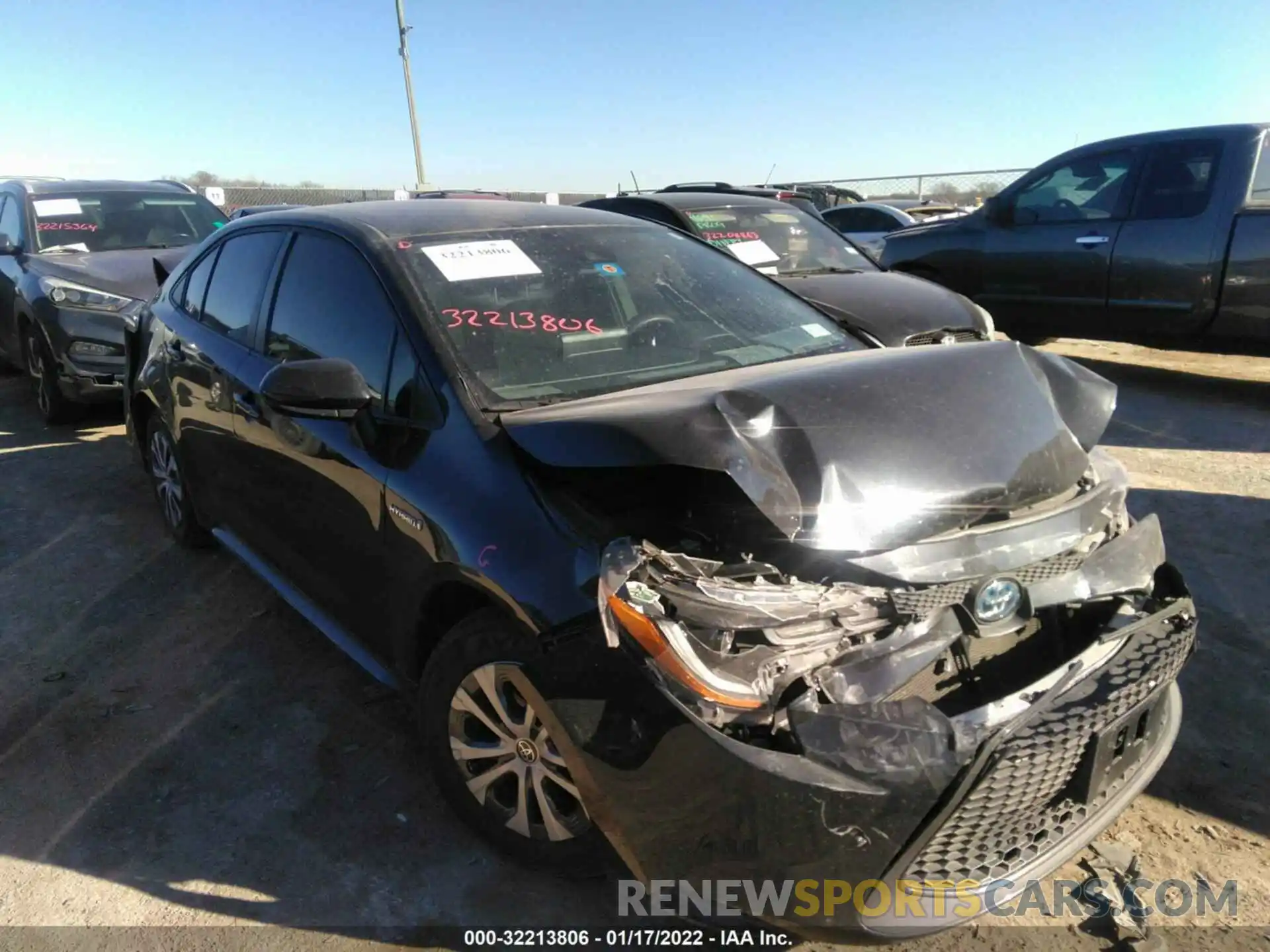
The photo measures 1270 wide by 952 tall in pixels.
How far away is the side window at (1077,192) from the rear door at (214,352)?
6536 mm

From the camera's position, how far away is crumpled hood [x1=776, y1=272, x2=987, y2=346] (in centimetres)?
568

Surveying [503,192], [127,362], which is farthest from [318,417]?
[503,192]

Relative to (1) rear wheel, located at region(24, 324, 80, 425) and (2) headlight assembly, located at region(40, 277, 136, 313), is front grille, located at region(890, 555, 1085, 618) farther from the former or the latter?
(1) rear wheel, located at region(24, 324, 80, 425)

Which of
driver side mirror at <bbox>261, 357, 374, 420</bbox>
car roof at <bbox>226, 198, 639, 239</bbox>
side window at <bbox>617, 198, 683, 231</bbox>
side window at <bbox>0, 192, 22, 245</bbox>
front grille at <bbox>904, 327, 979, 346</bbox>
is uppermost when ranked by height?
car roof at <bbox>226, 198, 639, 239</bbox>

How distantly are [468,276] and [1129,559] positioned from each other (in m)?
2.05

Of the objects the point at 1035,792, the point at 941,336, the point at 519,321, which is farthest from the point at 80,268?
the point at 1035,792

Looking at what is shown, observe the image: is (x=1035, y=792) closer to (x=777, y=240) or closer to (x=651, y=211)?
(x=777, y=240)

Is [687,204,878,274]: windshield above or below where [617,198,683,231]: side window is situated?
below

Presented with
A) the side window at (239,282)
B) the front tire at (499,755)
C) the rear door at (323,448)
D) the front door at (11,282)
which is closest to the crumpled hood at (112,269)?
the front door at (11,282)

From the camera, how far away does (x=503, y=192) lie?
1606cm

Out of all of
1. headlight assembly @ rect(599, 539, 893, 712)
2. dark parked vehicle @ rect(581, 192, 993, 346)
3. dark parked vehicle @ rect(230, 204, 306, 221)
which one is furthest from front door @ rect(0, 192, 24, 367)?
headlight assembly @ rect(599, 539, 893, 712)

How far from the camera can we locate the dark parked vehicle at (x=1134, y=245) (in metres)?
6.55

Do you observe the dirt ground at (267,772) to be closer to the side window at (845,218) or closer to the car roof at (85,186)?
the car roof at (85,186)

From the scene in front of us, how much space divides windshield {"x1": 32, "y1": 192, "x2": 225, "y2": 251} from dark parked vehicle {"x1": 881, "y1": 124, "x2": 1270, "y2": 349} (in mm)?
6936
